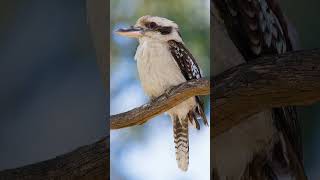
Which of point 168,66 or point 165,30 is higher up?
point 165,30

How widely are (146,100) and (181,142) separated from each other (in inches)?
12.6

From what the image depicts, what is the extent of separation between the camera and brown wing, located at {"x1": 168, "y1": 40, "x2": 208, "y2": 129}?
358 centimetres

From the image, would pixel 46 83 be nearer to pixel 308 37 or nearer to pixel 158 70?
pixel 158 70

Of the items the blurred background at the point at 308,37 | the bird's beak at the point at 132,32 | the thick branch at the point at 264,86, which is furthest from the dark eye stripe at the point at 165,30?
the blurred background at the point at 308,37

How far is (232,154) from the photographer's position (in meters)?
3.59

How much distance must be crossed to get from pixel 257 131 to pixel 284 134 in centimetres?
16

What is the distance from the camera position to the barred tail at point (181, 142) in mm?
3592

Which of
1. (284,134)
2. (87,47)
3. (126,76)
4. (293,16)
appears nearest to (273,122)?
(284,134)

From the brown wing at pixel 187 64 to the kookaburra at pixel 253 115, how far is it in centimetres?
12

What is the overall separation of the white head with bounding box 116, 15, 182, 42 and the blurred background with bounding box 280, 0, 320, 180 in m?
0.64

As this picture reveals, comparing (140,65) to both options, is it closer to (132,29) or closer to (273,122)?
(132,29)

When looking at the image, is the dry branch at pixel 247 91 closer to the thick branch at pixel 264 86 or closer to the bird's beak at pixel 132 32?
the thick branch at pixel 264 86

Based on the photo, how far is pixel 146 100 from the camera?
12.1 ft

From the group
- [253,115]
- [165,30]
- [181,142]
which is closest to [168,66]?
[165,30]
